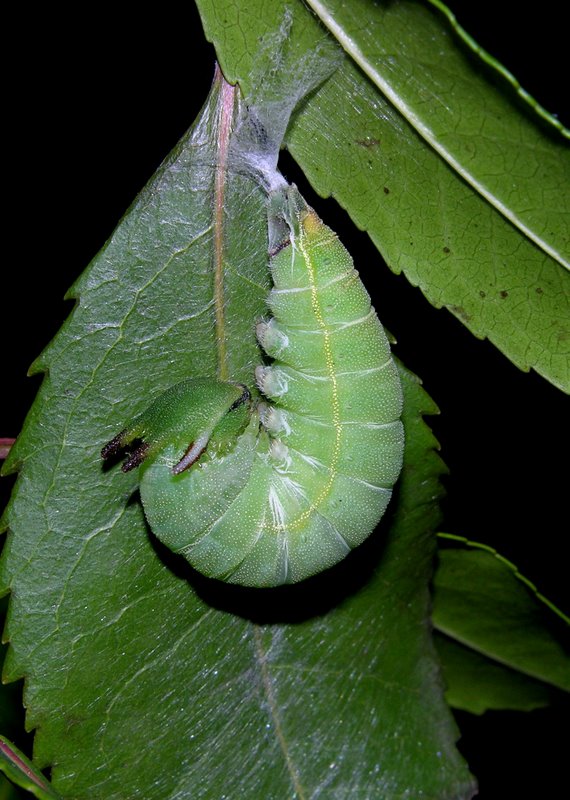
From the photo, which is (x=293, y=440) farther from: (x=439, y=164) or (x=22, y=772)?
(x=22, y=772)

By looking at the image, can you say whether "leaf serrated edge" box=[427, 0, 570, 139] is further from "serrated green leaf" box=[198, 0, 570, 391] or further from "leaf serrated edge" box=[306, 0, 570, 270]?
"leaf serrated edge" box=[306, 0, 570, 270]

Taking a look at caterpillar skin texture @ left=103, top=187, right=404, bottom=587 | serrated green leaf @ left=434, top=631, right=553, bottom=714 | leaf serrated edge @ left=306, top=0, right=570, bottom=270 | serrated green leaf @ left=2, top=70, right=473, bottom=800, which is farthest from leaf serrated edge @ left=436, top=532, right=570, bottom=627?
leaf serrated edge @ left=306, top=0, right=570, bottom=270

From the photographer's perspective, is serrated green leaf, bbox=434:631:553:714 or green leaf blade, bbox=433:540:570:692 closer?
green leaf blade, bbox=433:540:570:692

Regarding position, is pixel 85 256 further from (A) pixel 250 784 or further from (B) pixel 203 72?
(A) pixel 250 784

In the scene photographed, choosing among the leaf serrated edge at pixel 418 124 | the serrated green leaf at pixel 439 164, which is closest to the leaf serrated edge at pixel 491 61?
the serrated green leaf at pixel 439 164

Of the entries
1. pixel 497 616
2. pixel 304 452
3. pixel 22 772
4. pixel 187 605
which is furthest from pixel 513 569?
pixel 22 772

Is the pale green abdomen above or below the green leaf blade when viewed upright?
above

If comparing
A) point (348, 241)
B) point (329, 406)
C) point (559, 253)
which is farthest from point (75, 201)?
point (559, 253)
